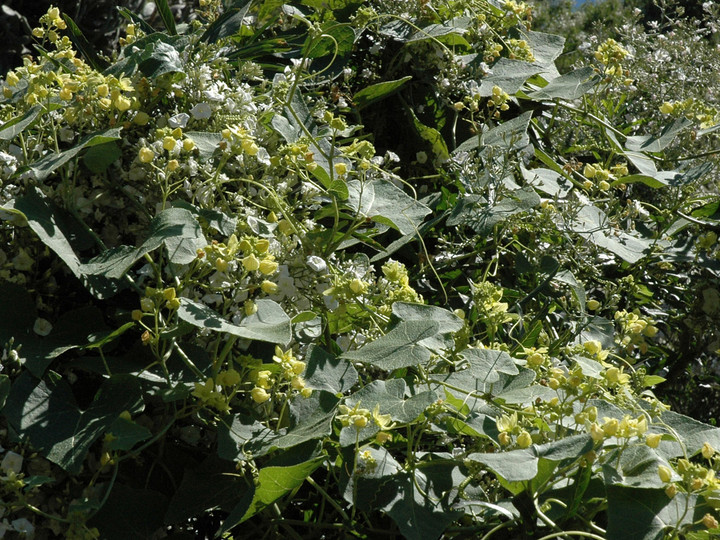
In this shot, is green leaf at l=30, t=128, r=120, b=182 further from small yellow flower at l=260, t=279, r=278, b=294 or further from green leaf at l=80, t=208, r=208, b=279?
small yellow flower at l=260, t=279, r=278, b=294

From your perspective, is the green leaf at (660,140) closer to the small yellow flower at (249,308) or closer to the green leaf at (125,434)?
the small yellow flower at (249,308)

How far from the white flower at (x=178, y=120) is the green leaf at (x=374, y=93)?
45 centimetres

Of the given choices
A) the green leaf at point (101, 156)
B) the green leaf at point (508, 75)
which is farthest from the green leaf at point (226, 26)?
the green leaf at point (508, 75)

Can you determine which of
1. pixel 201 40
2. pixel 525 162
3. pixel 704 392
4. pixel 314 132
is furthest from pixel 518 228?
pixel 704 392

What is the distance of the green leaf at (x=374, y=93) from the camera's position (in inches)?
60.1

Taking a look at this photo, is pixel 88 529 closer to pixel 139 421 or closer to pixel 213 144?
pixel 139 421

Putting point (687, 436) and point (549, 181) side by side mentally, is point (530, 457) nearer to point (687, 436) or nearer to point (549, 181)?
point (687, 436)

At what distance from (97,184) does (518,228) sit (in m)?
0.74

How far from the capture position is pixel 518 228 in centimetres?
144

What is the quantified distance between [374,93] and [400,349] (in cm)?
71

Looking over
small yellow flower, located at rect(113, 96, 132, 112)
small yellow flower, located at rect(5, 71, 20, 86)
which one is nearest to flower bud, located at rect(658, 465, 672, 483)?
small yellow flower, located at rect(113, 96, 132, 112)

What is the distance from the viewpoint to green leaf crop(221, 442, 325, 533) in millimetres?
920

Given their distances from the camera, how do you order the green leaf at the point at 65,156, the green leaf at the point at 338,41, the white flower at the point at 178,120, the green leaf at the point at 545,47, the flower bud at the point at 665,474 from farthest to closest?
1. the green leaf at the point at 545,47
2. the green leaf at the point at 338,41
3. the white flower at the point at 178,120
4. the green leaf at the point at 65,156
5. the flower bud at the point at 665,474

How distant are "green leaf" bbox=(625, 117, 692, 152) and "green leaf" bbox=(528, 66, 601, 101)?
6.9 inches
